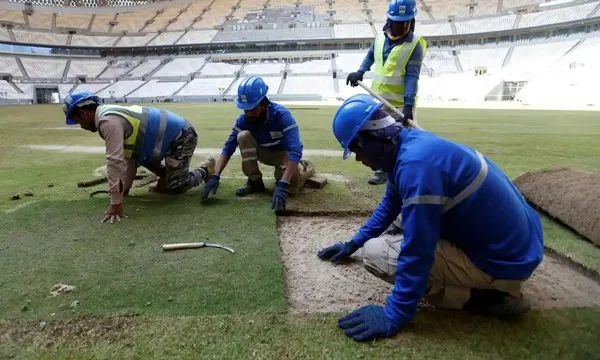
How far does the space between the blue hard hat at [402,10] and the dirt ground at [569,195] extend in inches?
75.4

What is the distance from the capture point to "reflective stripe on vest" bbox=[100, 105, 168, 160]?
345 cm

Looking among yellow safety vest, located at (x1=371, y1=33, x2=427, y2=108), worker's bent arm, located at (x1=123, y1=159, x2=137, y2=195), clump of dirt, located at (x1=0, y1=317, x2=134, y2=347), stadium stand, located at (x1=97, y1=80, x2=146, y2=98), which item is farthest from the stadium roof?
clump of dirt, located at (x1=0, y1=317, x2=134, y2=347)

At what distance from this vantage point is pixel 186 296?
2.10 m

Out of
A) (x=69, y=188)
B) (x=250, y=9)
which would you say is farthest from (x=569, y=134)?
(x=250, y=9)

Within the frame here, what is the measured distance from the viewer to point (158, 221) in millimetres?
3271

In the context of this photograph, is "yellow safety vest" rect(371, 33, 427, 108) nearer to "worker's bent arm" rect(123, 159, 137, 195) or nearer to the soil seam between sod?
the soil seam between sod

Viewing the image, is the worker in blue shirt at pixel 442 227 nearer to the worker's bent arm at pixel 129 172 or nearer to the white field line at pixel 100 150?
the worker's bent arm at pixel 129 172

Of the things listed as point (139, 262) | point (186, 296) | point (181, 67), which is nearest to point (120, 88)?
point (181, 67)

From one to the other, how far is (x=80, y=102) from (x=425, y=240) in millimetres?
2943

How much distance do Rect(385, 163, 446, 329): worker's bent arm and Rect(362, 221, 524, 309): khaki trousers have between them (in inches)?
9.0

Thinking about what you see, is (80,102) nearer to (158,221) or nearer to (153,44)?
(158,221)

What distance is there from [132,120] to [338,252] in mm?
2236

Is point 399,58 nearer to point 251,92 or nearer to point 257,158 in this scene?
point 251,92

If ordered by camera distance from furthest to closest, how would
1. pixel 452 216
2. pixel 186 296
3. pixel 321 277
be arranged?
pixel 321 277, pixel 186 296, pixel 452 216
